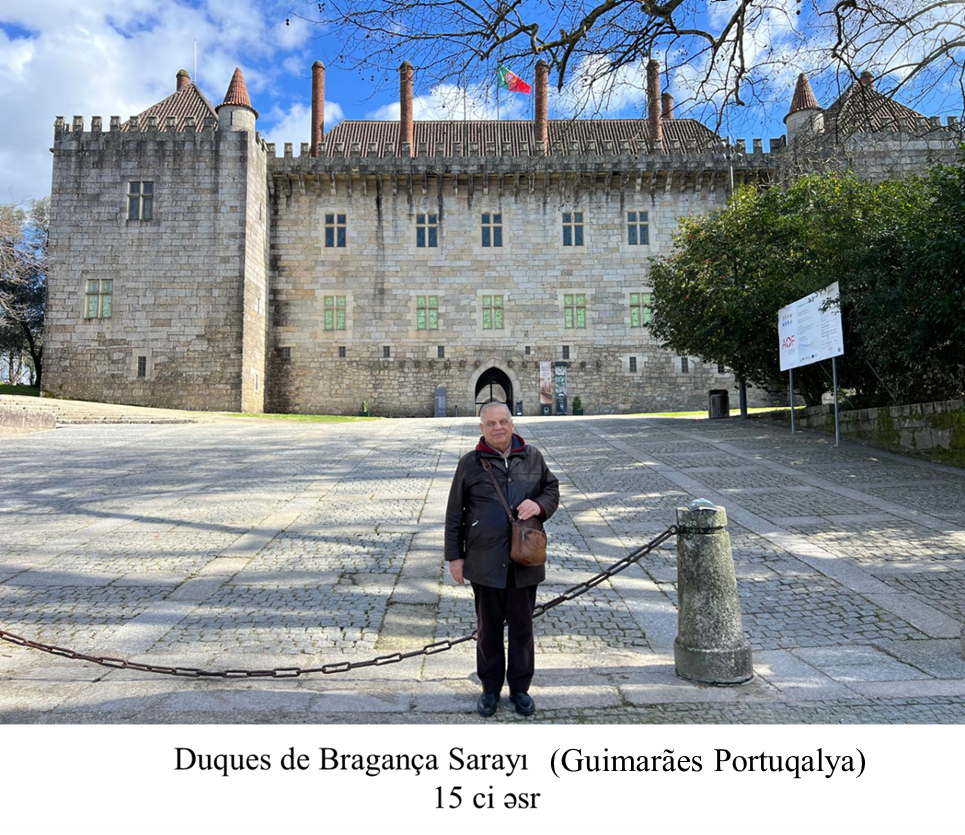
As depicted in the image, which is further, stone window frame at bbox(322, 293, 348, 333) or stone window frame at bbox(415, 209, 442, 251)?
stone window frame at bbox(415, 209, 442, 251)

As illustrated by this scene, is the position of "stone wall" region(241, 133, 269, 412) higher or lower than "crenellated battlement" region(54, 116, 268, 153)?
lower

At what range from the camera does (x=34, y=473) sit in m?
9.90

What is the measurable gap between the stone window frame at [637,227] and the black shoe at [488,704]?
29.6 m

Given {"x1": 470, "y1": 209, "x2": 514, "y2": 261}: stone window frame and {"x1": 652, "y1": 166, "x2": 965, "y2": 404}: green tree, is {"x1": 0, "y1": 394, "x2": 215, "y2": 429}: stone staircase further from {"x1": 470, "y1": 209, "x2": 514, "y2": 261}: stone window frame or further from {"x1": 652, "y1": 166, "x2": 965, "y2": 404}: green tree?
{"x1": 652, "y1": 166, "x2": 965, "y2": 404}: green tree

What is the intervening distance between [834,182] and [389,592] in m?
14.7

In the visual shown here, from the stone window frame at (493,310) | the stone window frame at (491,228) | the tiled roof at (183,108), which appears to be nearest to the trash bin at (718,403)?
the stone window frame at (493,310)

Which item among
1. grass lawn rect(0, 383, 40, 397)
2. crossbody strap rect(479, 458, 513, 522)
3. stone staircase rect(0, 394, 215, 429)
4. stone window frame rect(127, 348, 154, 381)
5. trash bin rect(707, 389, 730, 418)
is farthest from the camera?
grass lawn rect(0, 383, 40, 397)

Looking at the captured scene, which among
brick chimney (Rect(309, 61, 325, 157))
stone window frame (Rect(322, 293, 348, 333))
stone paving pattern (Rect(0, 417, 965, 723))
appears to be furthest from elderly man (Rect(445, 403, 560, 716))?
brick chimney (Rect(309, 61, 325, 157))

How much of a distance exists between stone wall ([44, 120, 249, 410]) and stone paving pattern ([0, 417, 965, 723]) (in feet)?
55.6

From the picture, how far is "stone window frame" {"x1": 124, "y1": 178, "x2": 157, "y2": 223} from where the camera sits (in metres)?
27.0

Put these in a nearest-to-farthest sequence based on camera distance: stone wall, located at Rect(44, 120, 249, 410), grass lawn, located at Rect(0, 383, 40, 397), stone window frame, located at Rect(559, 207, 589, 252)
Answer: stone wall, located at Rect(44, 120, 249, 410), grass lawn, located at Rect(0, 383, 40, 397), stone window frame, located at Rect(559, 207, 589, 252)

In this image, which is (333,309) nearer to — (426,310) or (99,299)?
(426,310)
